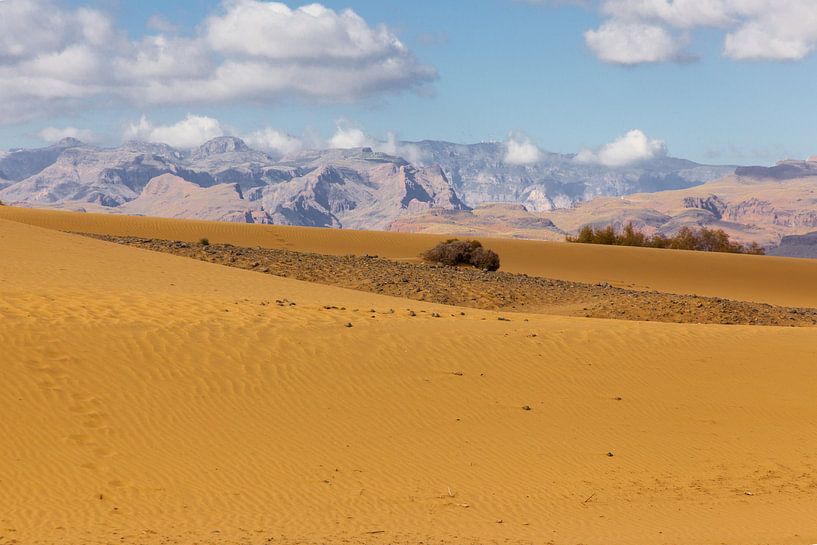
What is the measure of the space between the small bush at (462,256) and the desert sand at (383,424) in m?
18.7

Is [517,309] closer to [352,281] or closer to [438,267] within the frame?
[352,281]

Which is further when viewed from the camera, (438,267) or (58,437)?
(438,267)

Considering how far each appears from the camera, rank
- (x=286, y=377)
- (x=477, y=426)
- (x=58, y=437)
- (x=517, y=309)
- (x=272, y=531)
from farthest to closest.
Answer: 1. (x=517, y=309)
2. (x=286, y=377)
3. (x=477, y=426)
4. (x=58, y=437)
5. (x=272, y=531)

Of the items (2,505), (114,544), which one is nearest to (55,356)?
(2,505)

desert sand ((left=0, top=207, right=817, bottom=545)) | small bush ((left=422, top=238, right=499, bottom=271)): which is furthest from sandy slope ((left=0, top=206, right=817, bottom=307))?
desert sand ((left=0, top=207, right=817, bottom=545))

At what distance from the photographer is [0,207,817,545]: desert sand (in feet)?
28.9

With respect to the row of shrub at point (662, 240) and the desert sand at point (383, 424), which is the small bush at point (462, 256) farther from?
the row of shrub at point (662, 240)

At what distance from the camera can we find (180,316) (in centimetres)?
1537

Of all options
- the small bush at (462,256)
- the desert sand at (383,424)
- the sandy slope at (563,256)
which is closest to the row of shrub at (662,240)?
the sandy slope at (563,256)

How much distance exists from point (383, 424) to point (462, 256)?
89.2 ft

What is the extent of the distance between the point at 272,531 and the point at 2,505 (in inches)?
97.1

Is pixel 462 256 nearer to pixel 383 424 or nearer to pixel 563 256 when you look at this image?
pixel 563 256

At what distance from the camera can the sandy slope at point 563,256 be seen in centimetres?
4775

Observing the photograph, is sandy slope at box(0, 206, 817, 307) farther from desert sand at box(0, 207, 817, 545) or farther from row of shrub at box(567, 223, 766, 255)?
desert sand at box(0, 207, 817, 545)
